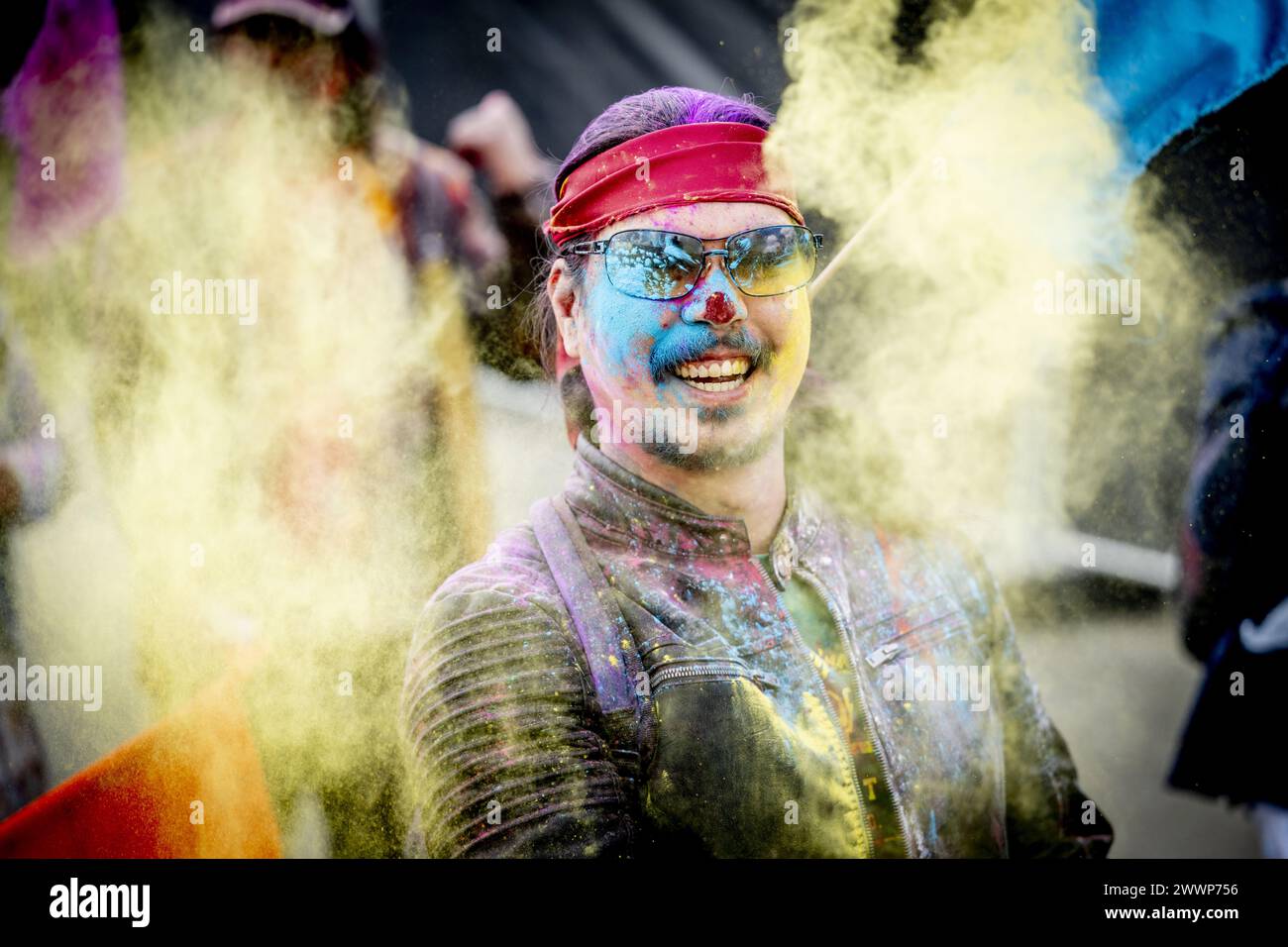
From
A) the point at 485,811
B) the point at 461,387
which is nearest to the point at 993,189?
the point at 461,387

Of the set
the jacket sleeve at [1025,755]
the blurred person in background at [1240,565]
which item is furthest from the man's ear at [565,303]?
the blurred person in background at [1240,565]

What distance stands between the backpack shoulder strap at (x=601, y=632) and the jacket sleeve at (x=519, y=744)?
0.12 ft

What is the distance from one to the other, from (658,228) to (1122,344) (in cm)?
149

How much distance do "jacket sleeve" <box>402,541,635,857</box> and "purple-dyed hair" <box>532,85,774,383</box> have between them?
824 millimetres

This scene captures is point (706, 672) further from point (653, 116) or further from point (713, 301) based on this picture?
point (653, 116)

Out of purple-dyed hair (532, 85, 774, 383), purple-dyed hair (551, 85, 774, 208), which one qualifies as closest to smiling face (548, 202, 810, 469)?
purple-dyed hair (532, 85, 774, 383)

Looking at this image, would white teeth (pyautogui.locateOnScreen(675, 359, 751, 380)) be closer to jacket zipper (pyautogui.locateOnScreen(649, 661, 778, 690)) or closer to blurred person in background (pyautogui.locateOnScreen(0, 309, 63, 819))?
jacket zipper (pyautogui.locateOnScreen(649, 661, 778, 690))

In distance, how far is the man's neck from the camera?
286 centimetres

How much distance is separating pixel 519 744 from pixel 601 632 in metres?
0.35

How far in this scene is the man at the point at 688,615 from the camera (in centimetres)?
269

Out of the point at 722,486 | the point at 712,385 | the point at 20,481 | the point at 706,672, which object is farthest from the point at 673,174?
the point at 20,481

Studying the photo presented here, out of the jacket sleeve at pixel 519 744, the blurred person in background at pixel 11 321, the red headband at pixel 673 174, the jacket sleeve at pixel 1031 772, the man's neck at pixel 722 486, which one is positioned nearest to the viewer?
the jacket sleeve at pixel 519 744

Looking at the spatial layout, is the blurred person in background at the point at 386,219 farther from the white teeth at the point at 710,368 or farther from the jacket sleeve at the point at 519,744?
the white teeth at the point at 710,368
